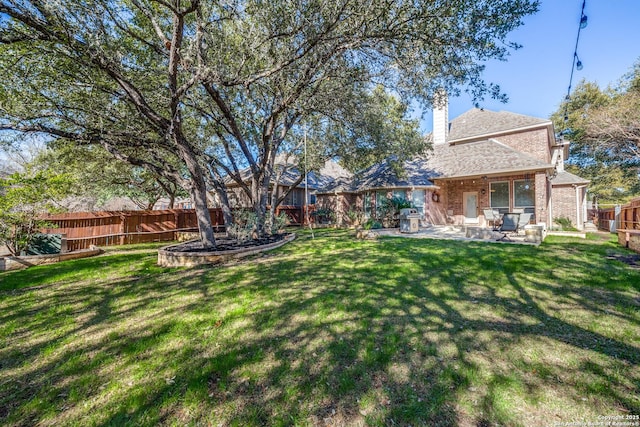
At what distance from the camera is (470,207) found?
15.6 metres

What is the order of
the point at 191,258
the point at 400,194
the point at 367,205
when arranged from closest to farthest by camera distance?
the point at 191,258 → the point at 400,194 → the point at 367,205

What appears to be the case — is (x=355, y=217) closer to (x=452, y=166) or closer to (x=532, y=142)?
(x=452, y=166)

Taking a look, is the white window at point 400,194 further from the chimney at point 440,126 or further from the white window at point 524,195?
the chimney at point 440,126

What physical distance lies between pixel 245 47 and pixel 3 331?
6.67 metres

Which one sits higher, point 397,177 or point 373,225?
point 397,177

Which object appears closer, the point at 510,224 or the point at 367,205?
the point at 510,224

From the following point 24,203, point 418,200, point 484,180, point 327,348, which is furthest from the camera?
point 418,200

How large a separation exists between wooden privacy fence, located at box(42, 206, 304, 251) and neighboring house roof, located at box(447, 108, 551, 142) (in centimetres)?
1785

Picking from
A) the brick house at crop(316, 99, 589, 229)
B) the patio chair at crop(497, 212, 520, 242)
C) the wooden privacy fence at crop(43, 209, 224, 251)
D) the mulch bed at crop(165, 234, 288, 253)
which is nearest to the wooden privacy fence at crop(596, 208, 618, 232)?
the brick house at crop(316, 99, 589, 229)

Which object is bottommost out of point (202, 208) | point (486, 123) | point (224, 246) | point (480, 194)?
point (224, 246)

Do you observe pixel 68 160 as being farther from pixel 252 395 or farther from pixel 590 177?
pixel 590 177

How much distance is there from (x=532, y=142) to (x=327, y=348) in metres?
18.6

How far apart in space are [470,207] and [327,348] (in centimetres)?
1562

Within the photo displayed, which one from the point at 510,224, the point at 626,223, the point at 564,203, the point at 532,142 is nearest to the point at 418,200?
the point at 510,224
